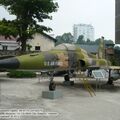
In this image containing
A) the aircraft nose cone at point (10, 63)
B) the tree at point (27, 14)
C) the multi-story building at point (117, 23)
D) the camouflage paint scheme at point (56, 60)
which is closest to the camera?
the aircraft nose cone at point (10, 63)

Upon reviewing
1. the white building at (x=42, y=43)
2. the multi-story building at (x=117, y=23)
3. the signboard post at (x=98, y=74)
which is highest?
the multi-story building at (x=117, y=23)

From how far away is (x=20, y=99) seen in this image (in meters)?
14.5

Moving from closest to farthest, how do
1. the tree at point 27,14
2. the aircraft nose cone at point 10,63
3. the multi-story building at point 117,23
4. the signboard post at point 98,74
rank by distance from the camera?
the aircraft nose cone at point 10,63 → the signboard post at point 98,74 → the tree at point 27,14 → the multi-story building at point 117,23

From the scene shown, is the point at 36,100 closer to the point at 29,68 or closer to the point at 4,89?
the point at 29,68

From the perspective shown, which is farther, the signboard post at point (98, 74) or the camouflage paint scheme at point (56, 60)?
the signboard post at point (98, 74)

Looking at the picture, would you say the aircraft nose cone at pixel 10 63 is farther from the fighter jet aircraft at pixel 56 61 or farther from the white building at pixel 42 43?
the white building at pixel 42 43

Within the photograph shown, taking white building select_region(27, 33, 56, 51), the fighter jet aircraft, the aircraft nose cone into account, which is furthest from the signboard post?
white building select_region(27, 33, 56, 51)

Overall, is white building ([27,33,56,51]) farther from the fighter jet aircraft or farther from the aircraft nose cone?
the aircraft nose cone

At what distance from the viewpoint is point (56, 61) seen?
17.2 metres

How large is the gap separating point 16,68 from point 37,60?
115 cm

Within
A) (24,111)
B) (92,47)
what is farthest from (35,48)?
(24,111)

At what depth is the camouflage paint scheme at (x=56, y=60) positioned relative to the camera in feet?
51.8

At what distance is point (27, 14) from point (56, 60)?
17.3 metres

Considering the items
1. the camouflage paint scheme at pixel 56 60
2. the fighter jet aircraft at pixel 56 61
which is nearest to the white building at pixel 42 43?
the fighter jet aircraft at pixel 56 61
